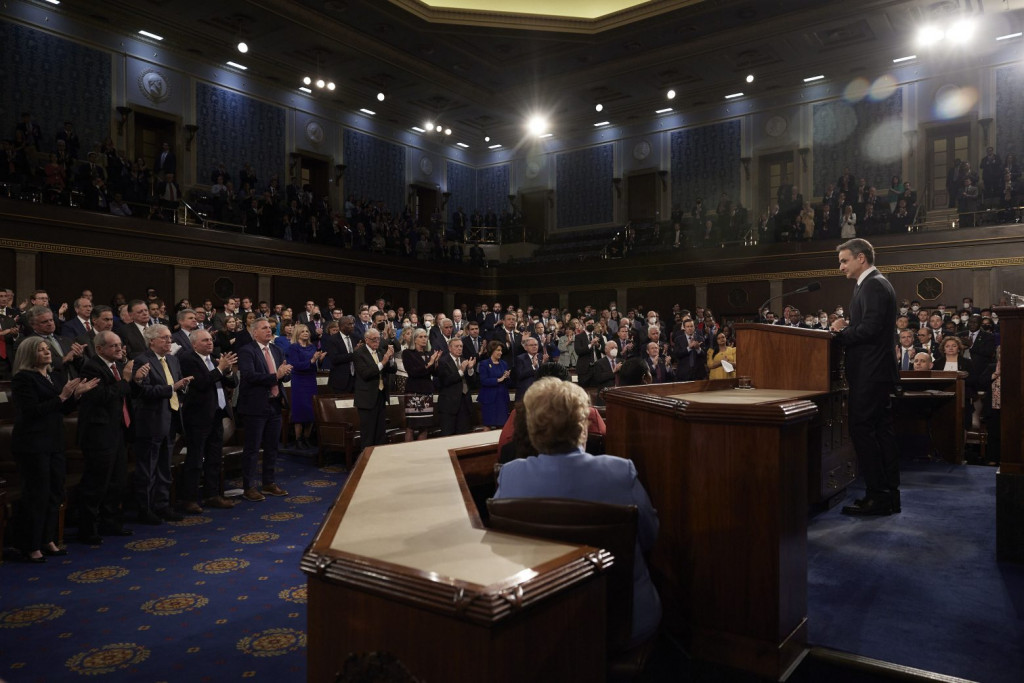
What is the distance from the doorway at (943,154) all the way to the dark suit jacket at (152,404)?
49.8 feet

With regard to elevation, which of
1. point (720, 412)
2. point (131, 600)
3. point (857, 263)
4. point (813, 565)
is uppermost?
point (857, 263)

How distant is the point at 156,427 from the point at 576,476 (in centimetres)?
384

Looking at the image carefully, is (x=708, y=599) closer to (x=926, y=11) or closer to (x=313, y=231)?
(x=313, y=231)

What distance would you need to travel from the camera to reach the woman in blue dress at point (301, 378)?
7.25m

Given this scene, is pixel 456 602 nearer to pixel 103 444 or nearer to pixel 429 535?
pixel 429 535

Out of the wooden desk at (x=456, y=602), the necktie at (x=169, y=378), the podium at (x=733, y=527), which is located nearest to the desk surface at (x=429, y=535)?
the wooden desk at (x=456, y=602)

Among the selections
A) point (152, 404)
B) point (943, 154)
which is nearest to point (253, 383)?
point (152, 404)

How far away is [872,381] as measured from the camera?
12.3 feet

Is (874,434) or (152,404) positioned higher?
(152,404)

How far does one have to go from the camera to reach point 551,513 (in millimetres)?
1486

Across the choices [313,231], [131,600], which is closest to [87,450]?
→ [131,600]

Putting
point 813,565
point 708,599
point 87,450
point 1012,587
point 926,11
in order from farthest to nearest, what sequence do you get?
point 926,11 < point 87,450 < point 813,565 < point 1012,587 < point 708,599

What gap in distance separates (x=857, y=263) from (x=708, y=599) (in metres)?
2.68

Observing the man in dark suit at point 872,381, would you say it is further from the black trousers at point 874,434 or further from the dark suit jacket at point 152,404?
the dark suit jacket at point 152,404
